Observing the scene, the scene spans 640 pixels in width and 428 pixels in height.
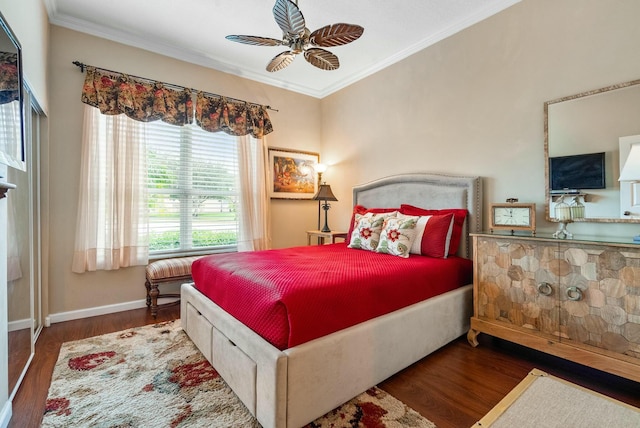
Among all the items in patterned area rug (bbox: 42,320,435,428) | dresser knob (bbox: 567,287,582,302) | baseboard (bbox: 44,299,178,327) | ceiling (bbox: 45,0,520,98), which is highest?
ceiling (bbox: 45,0,520,98)

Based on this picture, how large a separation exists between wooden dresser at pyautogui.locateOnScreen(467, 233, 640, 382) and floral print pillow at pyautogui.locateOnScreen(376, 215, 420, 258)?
0.52m

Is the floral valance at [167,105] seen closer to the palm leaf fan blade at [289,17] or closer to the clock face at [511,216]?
the palm leaf fan blade at [289,17]

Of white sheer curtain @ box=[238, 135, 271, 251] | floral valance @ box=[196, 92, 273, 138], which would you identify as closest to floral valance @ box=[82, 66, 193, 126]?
floral valance @ box=[196, 92, 273, 138]

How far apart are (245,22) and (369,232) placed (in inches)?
93.0

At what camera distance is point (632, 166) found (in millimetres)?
1928

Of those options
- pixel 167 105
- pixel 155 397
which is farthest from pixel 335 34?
pixel 155 397

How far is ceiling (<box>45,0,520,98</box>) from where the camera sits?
2.63 m

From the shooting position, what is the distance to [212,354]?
193 centimetres

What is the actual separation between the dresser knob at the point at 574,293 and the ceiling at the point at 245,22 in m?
2.37

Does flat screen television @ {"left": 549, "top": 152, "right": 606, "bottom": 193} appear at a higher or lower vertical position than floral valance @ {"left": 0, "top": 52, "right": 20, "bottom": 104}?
lower

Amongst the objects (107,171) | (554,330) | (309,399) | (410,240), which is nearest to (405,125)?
(410,240)

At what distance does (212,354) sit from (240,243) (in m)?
2.05

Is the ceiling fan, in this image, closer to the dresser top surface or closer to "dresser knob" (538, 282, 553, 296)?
the dresser top surface

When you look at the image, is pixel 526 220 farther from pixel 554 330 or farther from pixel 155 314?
pixel 155 314
